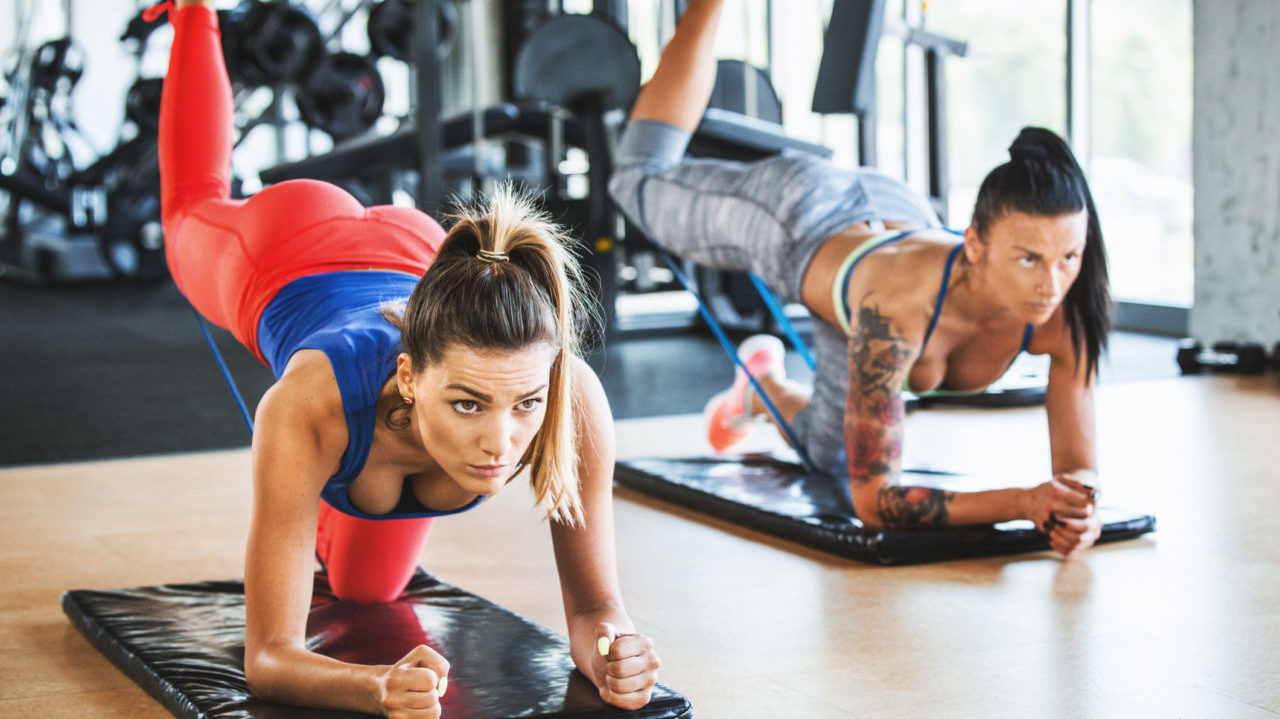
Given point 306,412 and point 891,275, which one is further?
Answer: point 891,275

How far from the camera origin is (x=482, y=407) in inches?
57.8

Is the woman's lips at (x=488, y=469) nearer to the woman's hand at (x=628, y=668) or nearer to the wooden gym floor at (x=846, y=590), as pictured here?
the woman's hand at (x=628, y=668)

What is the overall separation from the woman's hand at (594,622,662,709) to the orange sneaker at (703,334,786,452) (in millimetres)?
1902

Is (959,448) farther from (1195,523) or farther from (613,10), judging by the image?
(613,10)

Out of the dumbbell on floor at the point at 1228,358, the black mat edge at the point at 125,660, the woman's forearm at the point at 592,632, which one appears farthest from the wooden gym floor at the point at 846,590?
the dumbbell on floor at the point at 1228,358

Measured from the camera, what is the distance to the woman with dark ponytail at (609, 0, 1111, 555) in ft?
7.58

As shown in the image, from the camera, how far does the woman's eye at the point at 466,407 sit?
1.47 metres

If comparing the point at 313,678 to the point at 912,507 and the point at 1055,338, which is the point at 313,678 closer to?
the point at 912,507

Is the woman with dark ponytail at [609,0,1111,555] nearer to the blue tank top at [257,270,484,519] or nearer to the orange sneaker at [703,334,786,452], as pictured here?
the orange sneaker at [703,334,786,452]

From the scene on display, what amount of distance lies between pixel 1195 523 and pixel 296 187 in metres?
1.87

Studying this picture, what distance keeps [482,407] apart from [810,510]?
4.66ft

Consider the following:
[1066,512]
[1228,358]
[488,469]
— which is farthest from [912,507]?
[1228,358]

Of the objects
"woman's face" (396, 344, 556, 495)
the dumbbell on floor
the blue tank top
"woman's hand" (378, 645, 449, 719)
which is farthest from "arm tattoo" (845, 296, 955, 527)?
the dumbbell on floor

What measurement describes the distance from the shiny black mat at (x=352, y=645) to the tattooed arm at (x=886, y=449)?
763 millimetres
